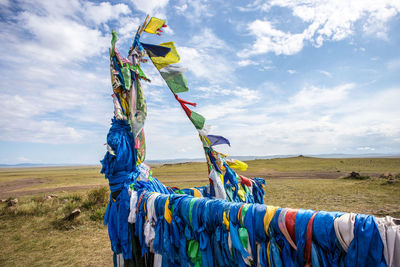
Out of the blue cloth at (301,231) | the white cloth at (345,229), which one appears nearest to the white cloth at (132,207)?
the blue cloth at (301,231)

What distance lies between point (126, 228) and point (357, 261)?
87.4 inches

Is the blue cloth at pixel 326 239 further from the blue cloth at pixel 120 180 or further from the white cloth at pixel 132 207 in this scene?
the blue cloth at pixel 120 180

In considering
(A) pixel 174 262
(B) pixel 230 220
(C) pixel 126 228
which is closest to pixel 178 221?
(A) pixel 174 262

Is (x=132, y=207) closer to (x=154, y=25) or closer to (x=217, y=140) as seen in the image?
(x=217, y=140)

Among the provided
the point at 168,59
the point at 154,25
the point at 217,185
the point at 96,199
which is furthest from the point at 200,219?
the point at 96,199

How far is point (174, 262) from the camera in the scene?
215cm

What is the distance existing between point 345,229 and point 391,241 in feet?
0.64

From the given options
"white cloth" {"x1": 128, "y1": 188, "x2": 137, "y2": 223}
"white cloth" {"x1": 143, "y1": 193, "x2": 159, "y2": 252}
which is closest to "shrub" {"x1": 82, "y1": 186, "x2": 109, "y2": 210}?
"white cloth" {"x1": 128, "y1": 188, "x2": 137, "y2": 223}

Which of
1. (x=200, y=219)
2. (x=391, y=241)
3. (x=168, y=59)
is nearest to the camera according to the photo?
(x=391, y=241)

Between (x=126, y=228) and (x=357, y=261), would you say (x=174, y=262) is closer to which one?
(x=126, y=228)

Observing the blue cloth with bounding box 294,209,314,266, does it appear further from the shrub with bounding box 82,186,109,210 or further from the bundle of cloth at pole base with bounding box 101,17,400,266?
the shrub with bounding box 82,186,109,210

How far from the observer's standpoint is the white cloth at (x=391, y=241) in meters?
1.13

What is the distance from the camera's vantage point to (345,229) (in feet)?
4.09

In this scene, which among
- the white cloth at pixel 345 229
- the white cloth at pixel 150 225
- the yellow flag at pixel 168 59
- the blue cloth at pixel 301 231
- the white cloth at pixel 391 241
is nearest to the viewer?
the white cloth at pixel 391 241
